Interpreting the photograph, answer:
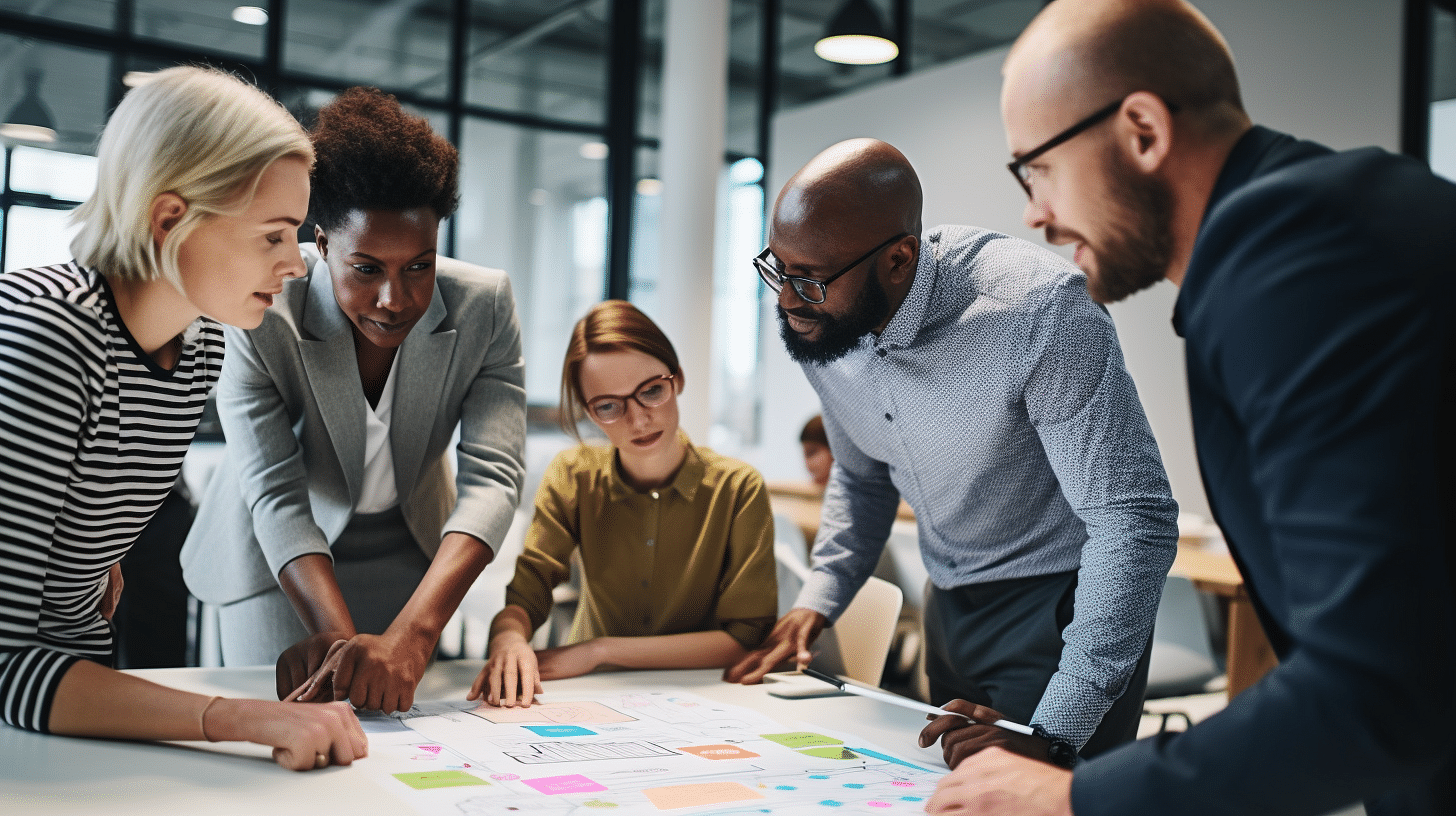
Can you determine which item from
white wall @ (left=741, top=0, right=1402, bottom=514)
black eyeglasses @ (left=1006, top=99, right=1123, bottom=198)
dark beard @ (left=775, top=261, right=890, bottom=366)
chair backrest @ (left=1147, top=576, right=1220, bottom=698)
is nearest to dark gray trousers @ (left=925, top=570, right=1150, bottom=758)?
dark beard @ (left=775, top=261, right=890, bottom=366)

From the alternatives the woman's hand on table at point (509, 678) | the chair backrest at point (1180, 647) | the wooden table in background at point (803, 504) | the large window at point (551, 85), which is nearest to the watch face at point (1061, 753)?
the woman's hand on table at point (509, 678)

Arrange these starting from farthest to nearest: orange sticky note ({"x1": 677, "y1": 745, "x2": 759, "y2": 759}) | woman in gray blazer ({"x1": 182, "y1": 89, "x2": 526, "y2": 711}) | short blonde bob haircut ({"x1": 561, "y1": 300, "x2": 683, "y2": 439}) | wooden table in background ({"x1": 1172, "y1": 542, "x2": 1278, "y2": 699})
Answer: wooden table in background ({"x1": 1172, "y1": 542, "x2": 1278, "y2": 699})
short blonde bob haircut ({"x1": 561, "y1": 300, "x2": 683, "y2": 439})
woman in gray blazer ({"x1": 182, "y1": 89, "x2": 526, "y2": 711})
orange sticky note ({"x1": 677, "y1": 745, "x2": 759, "y2": 759})

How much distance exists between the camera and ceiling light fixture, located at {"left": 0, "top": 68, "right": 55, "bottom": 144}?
5637mm

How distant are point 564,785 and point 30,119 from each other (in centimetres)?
599

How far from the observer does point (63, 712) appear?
4.32 ft

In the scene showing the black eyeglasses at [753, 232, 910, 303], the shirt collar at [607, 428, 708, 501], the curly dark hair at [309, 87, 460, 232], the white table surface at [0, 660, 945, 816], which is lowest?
the white table surface at [0, 660, 945, 816]

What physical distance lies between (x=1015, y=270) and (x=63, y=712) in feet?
4.68

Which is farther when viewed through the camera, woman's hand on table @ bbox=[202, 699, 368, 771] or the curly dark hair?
the curly dark hair

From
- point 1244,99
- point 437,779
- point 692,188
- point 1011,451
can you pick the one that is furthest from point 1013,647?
point 692,188

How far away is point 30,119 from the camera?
569 centimetres

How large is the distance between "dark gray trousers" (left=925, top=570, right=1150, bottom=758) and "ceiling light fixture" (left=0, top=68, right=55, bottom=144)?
19.0ft

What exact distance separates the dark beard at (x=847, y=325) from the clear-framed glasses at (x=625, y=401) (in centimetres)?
41

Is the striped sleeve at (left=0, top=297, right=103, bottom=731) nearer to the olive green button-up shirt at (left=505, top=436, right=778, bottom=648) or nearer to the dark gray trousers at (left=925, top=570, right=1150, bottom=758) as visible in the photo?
the olive green button-up shirt at (left=505, top=436, right=778, bottom=648)

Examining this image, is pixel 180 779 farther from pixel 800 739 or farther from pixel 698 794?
pixel 800 739
